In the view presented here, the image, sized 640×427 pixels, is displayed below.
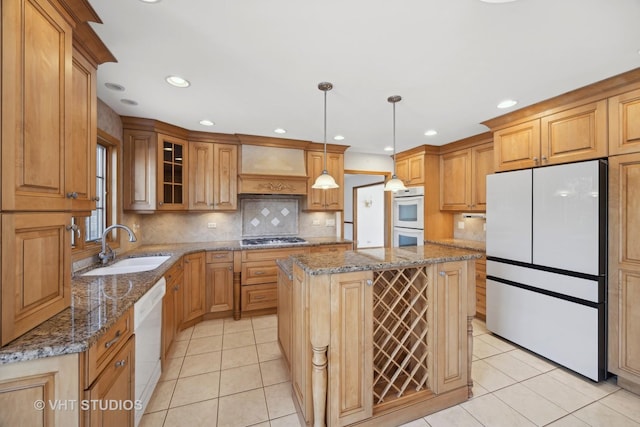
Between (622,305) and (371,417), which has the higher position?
(622,305)

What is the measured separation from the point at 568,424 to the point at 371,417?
1318mm

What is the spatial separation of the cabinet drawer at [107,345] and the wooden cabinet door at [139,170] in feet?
6.52

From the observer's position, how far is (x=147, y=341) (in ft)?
5.54

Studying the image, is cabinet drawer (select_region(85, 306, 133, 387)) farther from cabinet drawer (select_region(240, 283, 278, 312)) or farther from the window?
cabinet drawer (select_region(240, 283, 278, 312))

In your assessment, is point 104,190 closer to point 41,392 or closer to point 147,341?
point 147,341

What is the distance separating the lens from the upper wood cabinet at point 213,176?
337 cm

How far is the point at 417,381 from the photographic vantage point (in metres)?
1.83

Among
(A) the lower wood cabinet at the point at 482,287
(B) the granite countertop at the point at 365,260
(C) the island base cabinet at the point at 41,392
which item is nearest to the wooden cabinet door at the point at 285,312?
(B) the granite countertop at the point at 365,260

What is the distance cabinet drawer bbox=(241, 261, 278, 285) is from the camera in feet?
10.8

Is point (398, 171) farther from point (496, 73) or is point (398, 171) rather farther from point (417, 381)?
point (417, 381)

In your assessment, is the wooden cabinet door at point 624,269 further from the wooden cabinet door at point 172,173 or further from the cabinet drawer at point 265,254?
the wooden cabinet door at point 172,173

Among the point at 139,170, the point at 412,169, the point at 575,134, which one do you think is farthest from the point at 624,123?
the point at 139,170

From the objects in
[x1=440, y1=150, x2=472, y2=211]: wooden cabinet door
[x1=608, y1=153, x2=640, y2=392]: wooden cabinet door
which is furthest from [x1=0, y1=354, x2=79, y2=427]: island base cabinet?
[x1=440, y1=150, x2=472, y2=211]: wooden cabinet door

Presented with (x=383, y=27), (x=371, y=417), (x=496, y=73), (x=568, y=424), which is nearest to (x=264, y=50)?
(x=383, y=27)
